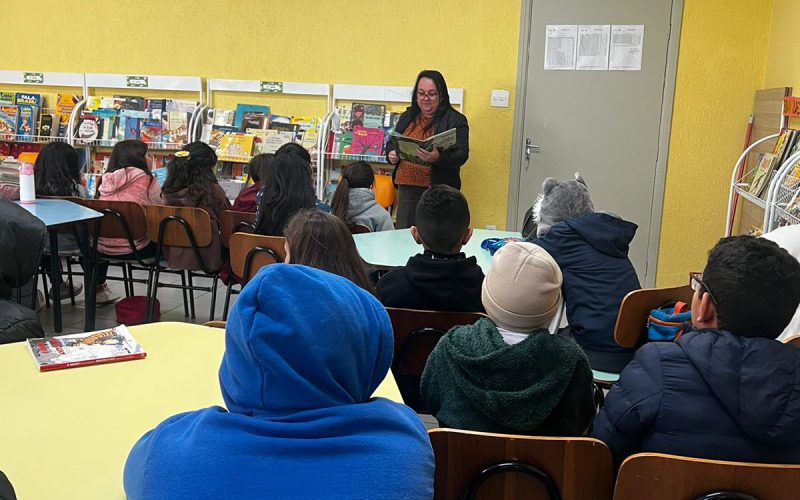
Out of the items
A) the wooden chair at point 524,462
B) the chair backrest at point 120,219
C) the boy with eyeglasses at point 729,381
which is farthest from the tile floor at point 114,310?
the boy with eyeglasses at point 729,381

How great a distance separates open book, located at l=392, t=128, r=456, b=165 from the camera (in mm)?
4172

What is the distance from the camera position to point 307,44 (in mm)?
5688

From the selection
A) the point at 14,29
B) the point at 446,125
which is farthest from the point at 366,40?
the point at 14,29

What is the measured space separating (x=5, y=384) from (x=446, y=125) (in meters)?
3.44

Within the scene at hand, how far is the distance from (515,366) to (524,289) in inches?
7.1

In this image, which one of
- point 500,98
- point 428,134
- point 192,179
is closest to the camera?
point 192,179

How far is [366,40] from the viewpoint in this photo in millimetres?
5578

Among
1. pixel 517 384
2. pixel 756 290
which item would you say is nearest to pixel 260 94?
pixel 517 384

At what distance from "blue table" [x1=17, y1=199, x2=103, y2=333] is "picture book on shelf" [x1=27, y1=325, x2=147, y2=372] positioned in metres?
1.91

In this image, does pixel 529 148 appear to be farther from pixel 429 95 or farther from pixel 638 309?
pixel 638 309

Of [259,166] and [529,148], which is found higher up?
[529,148]

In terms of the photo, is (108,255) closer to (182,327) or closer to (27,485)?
(182,327)

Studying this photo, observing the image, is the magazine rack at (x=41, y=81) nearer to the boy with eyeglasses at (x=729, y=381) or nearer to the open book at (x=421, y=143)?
the open book at (x=421, y=143)

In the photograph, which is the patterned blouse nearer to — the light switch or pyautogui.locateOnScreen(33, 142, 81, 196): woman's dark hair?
the light switch
